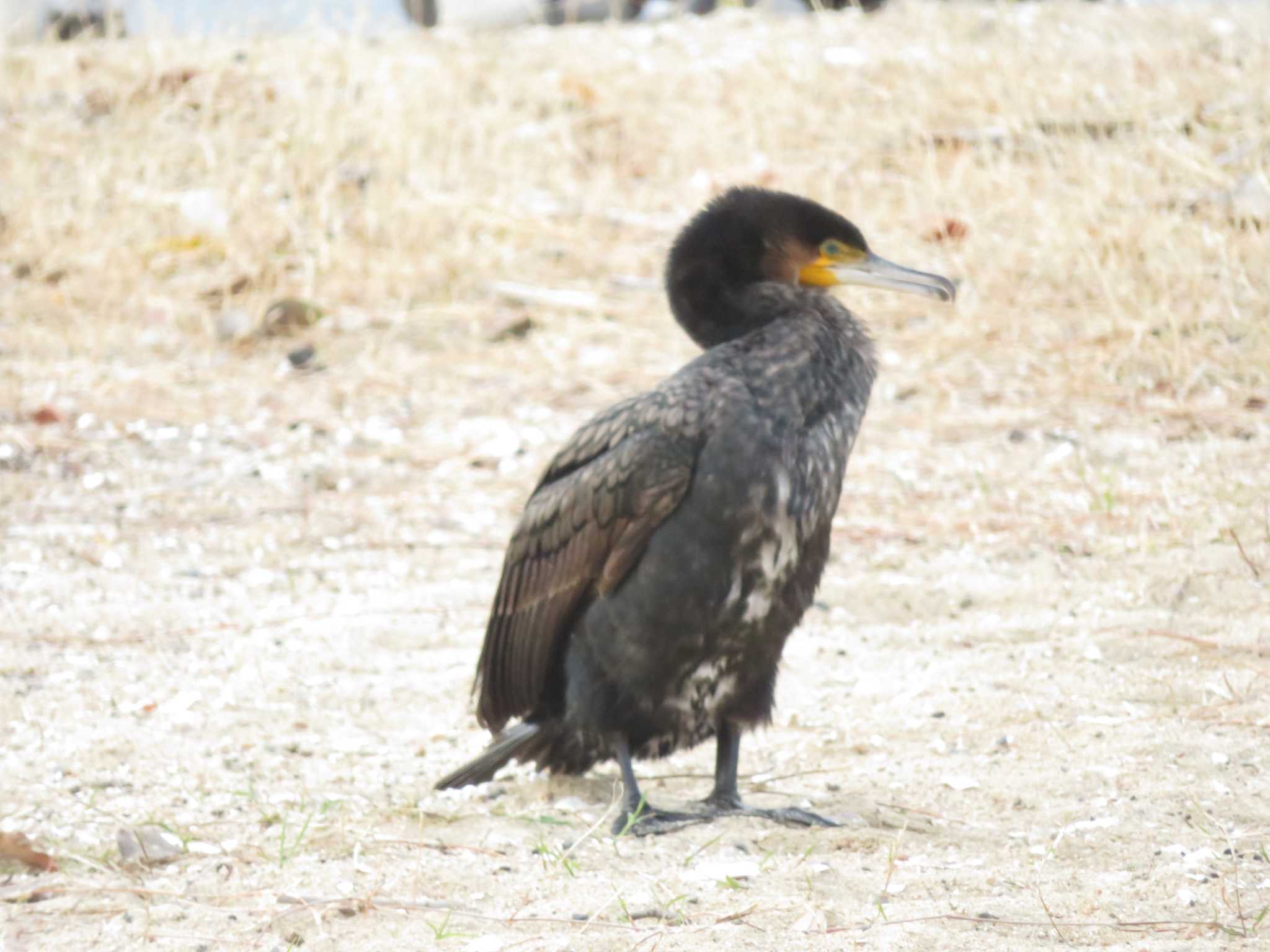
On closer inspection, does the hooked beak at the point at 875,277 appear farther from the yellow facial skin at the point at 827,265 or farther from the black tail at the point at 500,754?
the black tail at the point at 500,754

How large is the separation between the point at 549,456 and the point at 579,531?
2851 mm

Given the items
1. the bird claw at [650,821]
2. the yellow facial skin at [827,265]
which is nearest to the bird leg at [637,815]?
the bird claw at [650,821]

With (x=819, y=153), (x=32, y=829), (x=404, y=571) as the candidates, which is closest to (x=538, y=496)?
(x=32, y=829)

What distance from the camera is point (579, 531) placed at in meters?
3.28

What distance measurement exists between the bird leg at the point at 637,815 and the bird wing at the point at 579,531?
262 millimetres

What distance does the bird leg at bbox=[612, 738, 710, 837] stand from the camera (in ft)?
10.5

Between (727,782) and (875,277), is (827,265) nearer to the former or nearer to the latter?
(875,277)

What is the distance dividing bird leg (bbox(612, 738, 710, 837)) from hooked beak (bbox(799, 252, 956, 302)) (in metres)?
1.05

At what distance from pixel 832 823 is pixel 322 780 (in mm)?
1115

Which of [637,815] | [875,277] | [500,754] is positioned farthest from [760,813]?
[875,277]

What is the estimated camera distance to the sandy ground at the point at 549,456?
2.86m

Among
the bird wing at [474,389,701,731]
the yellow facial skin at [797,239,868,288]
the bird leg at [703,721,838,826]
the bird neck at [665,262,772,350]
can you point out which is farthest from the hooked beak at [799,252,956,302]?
the bird leg at [703,721,838,826]

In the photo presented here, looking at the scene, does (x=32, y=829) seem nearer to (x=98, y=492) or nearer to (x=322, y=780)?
(x=322, y=780)

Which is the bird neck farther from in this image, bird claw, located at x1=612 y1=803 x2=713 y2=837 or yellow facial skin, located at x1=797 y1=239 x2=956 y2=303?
bird claw, located at x1=612 y1=803 x2=713 y2=837
